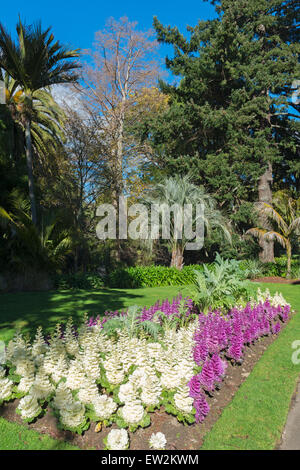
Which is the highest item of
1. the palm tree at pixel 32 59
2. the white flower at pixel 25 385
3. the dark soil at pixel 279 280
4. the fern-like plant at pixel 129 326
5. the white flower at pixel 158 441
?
the palm tree at pixel 32 59

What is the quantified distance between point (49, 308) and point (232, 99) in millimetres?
15294

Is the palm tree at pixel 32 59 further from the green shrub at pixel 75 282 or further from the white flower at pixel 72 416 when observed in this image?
the white flower at pixel 72 416

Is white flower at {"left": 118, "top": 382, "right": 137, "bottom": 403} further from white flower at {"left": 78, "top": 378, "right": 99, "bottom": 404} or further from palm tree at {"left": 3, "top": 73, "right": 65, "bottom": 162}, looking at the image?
palm tree at {"left": 3, "top": 73, "right": 65, "bottom": 162}

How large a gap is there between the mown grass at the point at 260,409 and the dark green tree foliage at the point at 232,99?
1281cm

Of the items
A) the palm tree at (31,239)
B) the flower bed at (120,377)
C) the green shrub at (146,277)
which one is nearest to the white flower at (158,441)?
the flower bed at (120,377)

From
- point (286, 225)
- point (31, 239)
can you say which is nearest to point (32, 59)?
point (31, 239)

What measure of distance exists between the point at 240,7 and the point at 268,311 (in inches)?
755

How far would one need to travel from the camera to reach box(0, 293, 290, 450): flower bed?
265cm

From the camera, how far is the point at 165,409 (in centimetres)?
280

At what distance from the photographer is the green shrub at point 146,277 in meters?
12.1

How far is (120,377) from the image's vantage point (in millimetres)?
3068

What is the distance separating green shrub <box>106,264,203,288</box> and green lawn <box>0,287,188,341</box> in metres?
2.84

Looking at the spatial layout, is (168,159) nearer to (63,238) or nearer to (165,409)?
(63,238)

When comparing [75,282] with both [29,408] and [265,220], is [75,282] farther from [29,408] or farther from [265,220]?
[265,220]
